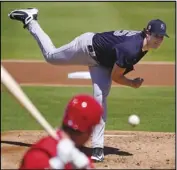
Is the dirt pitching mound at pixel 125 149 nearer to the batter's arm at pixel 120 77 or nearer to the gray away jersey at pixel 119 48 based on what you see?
the batter's arm at pixel 120 77

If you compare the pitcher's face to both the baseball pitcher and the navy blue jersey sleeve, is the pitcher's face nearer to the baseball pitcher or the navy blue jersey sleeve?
the baseball pitcher

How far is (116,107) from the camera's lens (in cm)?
1071

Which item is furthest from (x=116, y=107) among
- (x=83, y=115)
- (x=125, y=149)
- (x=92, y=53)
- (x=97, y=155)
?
(x=83, y=115)

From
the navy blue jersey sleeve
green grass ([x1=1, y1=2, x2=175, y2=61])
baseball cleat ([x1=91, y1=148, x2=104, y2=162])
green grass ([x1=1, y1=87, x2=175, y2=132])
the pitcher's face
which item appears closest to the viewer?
the navy blue jersey sleeve

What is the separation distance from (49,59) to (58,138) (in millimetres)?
3924

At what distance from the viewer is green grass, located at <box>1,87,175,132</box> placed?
9234 mm

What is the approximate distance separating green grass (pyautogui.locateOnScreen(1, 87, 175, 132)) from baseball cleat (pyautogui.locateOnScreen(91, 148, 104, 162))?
5.57 ft

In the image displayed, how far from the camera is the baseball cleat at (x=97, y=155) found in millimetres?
7082

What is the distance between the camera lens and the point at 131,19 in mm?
20812

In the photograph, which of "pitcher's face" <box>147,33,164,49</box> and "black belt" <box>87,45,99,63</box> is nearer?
"pitcher's face" <box>147,33,164,49</box>

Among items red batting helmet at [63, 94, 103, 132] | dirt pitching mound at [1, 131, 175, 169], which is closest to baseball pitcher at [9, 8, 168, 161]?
dirt pitching mound at [1, 131, 175, 169]

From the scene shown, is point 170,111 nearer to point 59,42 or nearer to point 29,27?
point 29,27

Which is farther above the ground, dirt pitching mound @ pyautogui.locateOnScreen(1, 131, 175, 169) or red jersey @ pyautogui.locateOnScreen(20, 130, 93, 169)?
red jersey @ pyautogui.locateOnScreen(20, 130, 93, 169)

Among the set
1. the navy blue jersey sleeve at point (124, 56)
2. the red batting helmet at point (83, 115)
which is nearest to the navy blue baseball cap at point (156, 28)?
the navy blue jersey sleeve at point (124, 56)
